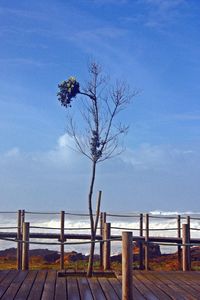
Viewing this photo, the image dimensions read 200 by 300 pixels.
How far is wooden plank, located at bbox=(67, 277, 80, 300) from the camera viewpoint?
6.92 m

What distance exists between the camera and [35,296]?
6.93 meters

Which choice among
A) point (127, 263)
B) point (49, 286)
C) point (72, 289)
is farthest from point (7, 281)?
point (127, 263)

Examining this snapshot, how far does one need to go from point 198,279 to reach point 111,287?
1.73m

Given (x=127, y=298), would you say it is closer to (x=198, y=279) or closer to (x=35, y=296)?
(x=35, y=296)

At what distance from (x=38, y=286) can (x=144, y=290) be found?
1513 mm

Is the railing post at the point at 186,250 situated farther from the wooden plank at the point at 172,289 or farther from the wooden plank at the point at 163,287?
the wooden plank at the point at 172,289

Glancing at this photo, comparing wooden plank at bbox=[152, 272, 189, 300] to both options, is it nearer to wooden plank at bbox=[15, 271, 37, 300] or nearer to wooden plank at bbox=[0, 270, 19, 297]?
wooden plank at bbox=[15, 271, 37, 300]

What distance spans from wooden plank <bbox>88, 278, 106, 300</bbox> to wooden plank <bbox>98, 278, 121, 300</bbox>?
0.06 m

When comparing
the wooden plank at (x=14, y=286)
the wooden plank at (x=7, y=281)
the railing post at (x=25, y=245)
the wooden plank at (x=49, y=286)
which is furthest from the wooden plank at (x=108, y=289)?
the railing post at (x=25, y=245)

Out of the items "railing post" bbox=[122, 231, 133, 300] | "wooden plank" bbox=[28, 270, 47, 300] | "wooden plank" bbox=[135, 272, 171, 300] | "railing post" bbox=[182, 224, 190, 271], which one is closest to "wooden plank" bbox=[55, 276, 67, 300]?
"wooden plank" bbox=[28, 270, 47, 300]

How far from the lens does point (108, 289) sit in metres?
7.48

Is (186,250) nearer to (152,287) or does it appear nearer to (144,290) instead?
(152,287)

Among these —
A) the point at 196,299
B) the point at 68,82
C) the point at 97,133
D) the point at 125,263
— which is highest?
the point at 68,82

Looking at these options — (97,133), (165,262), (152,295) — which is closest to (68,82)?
(97,133)
